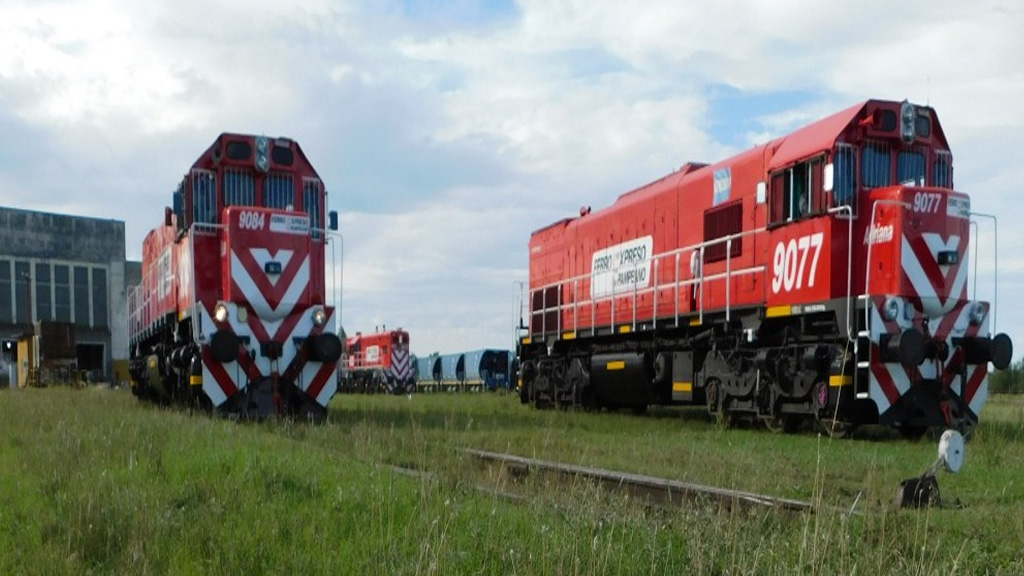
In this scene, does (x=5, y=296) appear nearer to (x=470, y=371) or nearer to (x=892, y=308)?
(x=470, y=371)

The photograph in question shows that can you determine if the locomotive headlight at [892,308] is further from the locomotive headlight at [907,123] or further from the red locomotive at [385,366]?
the red locomotive at [385,366]

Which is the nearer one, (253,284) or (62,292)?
(253,284)

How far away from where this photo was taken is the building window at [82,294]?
5466 centimetres

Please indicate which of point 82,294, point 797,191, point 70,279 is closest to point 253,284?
point 797,191

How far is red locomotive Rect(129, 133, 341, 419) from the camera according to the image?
482 inches

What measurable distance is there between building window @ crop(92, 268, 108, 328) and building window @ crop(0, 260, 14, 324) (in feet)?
14.3

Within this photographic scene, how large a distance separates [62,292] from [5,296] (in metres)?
3.03

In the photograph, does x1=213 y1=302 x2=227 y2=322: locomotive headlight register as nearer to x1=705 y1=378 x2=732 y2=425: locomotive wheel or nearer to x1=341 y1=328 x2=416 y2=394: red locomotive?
x1=705 y1=378 x2=732 y2=425: locomotive wheel

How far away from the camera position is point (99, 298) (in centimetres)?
5569

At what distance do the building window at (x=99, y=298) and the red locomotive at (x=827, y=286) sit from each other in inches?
1857

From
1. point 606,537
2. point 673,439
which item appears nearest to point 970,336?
point 673,439

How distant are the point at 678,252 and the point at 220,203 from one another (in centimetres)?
676

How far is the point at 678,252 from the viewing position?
14.7m

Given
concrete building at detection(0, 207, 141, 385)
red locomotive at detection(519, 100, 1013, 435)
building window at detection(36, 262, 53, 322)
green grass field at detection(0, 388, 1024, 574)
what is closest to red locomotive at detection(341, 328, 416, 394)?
concrete building at detection(0, 207, 141, 385)
